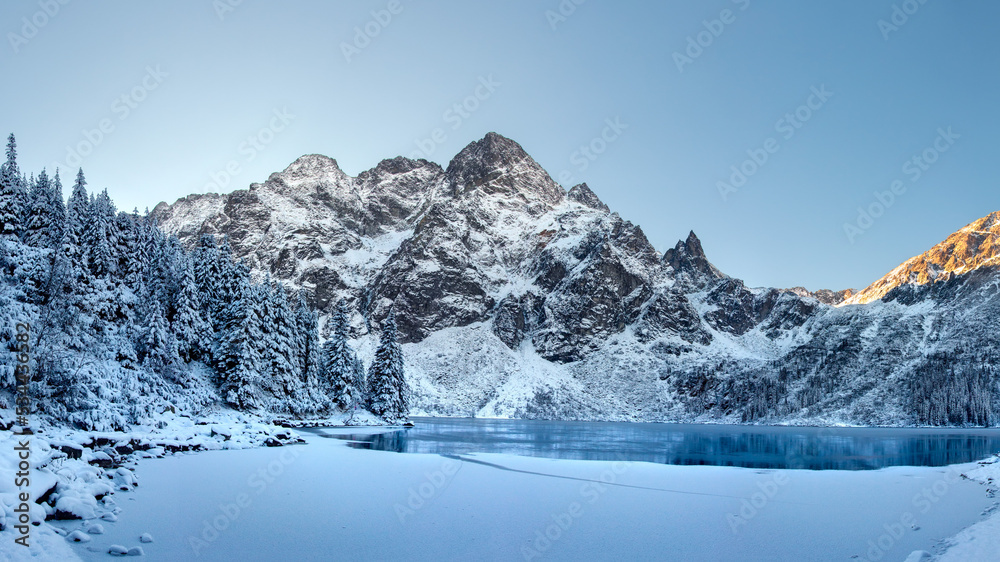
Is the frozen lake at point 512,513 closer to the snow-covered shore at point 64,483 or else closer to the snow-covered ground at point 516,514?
the snow-covered ground at point 516,514

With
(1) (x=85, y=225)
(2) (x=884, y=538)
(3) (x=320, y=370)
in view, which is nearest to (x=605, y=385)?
(3) (x=320, y=370)

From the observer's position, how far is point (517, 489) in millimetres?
22594

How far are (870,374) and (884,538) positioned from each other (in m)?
196

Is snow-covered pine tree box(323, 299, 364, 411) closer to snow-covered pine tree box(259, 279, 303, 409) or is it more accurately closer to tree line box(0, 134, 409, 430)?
tree line box(0, 134, 409, 430)

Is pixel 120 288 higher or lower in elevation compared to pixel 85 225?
lower

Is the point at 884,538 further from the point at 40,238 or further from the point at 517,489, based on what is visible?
the point at 40,238

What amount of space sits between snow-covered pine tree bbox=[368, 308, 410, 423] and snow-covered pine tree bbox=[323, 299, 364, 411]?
3026 millimetres

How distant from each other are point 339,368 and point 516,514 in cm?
6560

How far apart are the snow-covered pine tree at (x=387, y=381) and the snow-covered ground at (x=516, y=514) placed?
53.6m

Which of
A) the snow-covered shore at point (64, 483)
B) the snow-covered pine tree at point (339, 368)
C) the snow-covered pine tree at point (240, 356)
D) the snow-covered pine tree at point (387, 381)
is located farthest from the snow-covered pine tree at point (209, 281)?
the snow-covered shore at point (64, 483)

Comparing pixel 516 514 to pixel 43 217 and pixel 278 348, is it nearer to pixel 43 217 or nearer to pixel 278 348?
pixel 43 217

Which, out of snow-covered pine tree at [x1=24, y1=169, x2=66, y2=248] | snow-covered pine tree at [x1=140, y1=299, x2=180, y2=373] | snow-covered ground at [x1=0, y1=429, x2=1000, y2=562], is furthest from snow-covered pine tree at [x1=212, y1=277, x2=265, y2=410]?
snow-covered ground at [x1=0, y1=429, x2=1000, y2=562]

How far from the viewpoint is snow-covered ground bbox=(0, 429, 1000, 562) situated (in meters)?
13.1

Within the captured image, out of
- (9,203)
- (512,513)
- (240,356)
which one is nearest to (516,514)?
(512,513)
